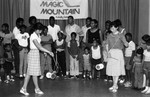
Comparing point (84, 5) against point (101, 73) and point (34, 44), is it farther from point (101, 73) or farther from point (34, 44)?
point (34, 44)

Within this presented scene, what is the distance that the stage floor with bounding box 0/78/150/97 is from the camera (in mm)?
6176

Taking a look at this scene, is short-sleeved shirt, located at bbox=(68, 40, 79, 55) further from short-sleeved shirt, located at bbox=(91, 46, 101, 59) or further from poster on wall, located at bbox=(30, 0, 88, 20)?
poster on wall, located at bbox=(30, 0, 88, 20)

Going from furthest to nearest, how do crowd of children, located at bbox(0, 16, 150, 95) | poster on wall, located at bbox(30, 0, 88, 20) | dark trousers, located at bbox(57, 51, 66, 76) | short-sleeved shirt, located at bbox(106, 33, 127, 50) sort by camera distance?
poster on wall, located at bbox(30, 0, 88, 20) → dark trousers, located at bbox(57, 51, 66, 76) → crowd of children, located at bbox(0, 16, 150, 95) → short-sleeved shirt, located at bbox(106, 33, 127, 50)

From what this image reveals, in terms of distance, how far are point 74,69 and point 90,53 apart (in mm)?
639

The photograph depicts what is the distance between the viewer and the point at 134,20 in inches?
362

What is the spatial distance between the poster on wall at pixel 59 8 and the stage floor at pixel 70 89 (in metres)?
2.20

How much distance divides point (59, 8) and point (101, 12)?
4.17 ft

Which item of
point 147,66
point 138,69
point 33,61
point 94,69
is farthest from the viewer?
point 94,69

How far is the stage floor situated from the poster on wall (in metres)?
2.20

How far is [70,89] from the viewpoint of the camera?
6684 millimetres

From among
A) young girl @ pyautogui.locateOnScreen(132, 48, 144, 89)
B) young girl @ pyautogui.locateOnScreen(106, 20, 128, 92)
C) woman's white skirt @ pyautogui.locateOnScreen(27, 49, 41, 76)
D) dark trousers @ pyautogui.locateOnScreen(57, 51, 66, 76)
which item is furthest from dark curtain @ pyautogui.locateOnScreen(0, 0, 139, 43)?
woman's white skirt @ pyautogui.locateOnScreen(27, 49, 41, 76)

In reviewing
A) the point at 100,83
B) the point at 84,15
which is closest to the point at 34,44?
the point at 100,83

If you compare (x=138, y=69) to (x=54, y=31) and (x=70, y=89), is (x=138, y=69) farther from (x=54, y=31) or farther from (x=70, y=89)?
(x=54, y=31)

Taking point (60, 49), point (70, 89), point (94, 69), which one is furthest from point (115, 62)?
point (60, 49)
